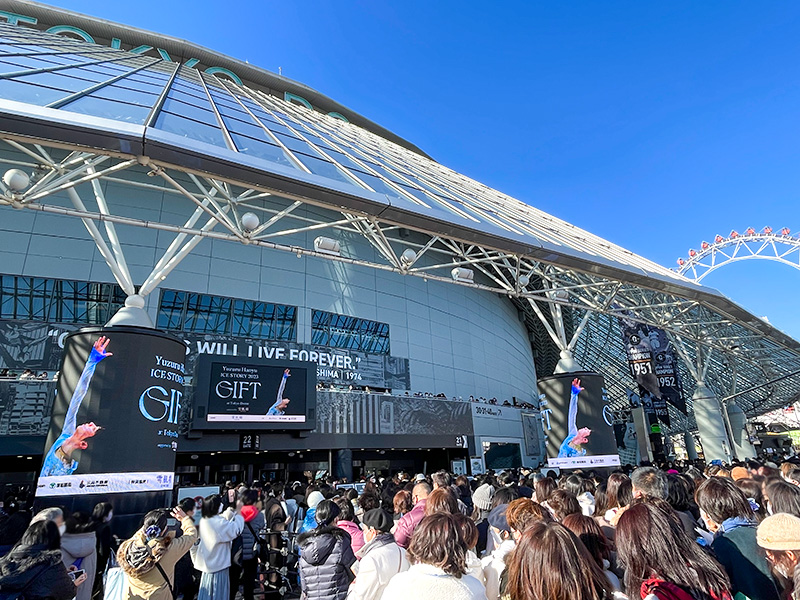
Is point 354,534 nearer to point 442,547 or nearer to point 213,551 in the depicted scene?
point 213,551

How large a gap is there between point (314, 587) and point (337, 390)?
1924 centimetres

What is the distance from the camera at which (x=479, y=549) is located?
15.3 feet

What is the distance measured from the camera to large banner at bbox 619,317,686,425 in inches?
894

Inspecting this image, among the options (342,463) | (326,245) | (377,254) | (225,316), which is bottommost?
(342,463)

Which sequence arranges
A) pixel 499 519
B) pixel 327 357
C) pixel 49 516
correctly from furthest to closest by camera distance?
pixel 327 357 < pixel 499 519 < pixel 49 516

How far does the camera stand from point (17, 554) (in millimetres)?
3268

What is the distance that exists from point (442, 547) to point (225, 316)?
21501 millimetres

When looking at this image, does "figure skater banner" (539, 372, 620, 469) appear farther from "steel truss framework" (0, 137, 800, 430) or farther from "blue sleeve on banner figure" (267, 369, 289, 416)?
"blue sleeve on banner figure" (267, 369, 289, 416)

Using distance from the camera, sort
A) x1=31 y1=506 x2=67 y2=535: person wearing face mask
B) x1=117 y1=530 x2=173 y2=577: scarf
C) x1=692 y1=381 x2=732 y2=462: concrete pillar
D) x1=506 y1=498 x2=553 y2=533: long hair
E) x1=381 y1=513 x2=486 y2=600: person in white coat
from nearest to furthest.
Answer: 1. x1=381 y1=513 x2=486 y2=600: person in white coat
2. x1=506 y1=498 x2=553 y2=533: long hair
3. x1=31 y1=506 x2=67 y2=535: person wearing face mask
4. x1=117 y1=530 x2=173 y2=577: scarf
5. x1=692 y1=381 x2=732 y2=462: concrete pillar

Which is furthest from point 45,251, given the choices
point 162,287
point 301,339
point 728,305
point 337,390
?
point 728,305

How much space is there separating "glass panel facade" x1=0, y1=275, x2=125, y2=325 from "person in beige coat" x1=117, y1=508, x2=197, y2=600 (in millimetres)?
19060

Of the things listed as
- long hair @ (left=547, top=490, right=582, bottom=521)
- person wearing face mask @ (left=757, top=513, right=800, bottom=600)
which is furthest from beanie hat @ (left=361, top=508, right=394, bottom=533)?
person wearing face mask @ (left=757, top=513, right=800, bottom=600)

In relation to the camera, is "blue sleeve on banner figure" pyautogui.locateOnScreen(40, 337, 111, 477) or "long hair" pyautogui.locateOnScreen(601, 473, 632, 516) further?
"blue sleeve on banner figure" pyautogui.locateOnScreen(40, 337, 111, 477)

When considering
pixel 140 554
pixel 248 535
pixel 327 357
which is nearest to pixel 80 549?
pixel 140 554
